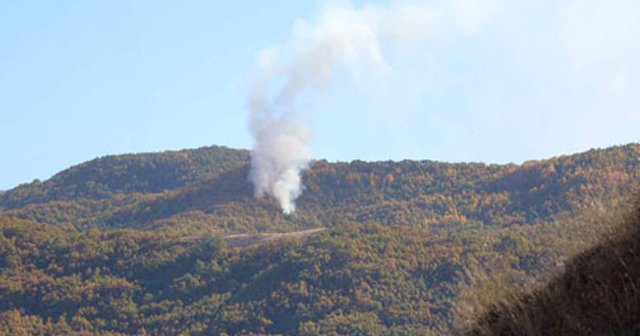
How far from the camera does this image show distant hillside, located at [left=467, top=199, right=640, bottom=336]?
707 cm

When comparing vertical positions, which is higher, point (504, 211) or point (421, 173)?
point (421, 173)

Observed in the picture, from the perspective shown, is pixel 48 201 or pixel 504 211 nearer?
pixel 504 211

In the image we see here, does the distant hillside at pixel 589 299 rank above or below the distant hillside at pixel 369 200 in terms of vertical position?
below

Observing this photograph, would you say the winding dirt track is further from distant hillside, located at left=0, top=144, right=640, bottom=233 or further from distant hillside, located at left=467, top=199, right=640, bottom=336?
distant hillside, located at left=467, top=199, right=640, bottom=336

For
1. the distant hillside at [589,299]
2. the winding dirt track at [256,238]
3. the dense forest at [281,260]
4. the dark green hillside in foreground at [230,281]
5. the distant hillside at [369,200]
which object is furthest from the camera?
the distant hillside at [369,200]

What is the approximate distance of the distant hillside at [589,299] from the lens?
7070mm

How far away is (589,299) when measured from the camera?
7.48m

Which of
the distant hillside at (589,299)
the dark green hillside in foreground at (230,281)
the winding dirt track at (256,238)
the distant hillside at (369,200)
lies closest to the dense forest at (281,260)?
the dark green hillside in foreground at (230,281)

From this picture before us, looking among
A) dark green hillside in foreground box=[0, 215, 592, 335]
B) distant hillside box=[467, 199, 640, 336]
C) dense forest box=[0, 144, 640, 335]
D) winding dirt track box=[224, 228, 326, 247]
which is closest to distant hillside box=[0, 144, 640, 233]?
dense forest box=[0, 144, 640, 335]

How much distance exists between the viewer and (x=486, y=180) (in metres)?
163

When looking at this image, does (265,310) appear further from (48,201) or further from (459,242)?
(48,201)

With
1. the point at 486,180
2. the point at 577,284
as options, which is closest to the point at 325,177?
the point at 486,180

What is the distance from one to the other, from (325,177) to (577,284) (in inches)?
6773

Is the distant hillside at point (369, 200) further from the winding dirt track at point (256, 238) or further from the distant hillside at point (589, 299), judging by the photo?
the distant hillside at point (589, 299)
